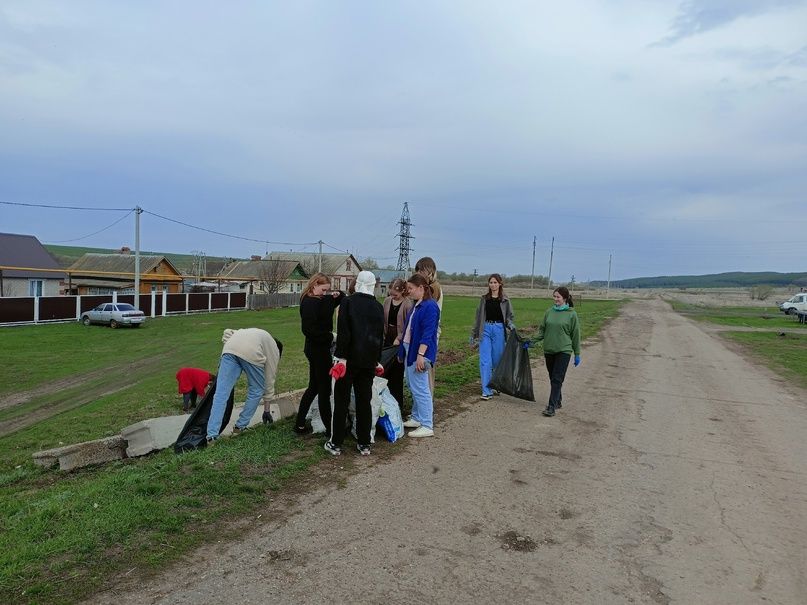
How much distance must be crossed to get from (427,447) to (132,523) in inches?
116

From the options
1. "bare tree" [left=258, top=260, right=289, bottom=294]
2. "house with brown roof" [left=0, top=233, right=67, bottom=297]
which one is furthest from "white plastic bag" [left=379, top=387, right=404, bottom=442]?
"bare tree" [left=258, top=260, right=289, bottom=294]

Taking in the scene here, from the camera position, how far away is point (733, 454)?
619 cm

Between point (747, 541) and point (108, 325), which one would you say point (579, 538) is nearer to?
point (747, 541)

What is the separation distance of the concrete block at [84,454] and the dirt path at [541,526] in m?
3.14

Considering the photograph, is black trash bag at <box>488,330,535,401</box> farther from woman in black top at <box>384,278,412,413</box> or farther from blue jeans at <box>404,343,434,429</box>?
blue jeans at <box>404,343,434,429</box>

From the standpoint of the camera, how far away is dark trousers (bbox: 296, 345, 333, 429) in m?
5.91

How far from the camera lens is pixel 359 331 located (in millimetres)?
5453

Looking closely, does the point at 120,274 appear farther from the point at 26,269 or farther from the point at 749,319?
the point at 749,319

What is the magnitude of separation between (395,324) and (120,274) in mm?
55560

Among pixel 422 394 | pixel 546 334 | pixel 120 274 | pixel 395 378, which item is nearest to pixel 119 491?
pixel 422 394

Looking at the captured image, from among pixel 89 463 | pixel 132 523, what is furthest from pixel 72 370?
pixel 132 523

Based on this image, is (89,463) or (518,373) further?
(518,373)

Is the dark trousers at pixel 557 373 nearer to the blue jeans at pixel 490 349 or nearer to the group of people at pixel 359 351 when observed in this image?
the group of people at pixel 359 351

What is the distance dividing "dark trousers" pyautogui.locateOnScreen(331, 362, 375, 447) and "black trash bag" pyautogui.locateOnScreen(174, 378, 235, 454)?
4.57 ft
